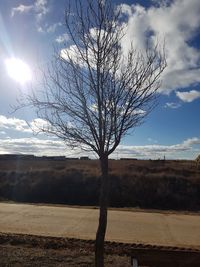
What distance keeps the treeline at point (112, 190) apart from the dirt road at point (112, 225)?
33.1 ft

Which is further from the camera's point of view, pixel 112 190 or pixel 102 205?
pixel 112 190


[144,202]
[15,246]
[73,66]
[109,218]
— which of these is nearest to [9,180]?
[144,202]

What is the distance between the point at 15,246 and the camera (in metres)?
9.74

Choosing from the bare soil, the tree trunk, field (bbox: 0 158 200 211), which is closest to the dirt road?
the bare soil

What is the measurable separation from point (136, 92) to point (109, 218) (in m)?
8.03

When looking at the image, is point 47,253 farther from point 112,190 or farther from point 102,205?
point 112,190

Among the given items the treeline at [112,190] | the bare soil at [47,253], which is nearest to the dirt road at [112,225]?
the bare soil at [47,253]

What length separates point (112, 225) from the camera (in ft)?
42.2

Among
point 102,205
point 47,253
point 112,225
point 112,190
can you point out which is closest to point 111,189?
point 112,190

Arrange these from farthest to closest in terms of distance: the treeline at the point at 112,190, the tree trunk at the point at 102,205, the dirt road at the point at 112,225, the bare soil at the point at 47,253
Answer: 1. the treeline at the point at 112,190
2. the dirt road at the point at 112,225
3. the bare soil at the point at 47,253
4. the tree trunk at the point at 102,205

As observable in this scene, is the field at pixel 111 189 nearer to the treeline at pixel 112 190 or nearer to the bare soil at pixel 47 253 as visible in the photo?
the treeline at pixel 112 190

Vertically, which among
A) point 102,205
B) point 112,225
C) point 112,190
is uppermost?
point 112,190

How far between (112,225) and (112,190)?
1583cm

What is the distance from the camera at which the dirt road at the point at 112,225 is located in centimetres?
1110
